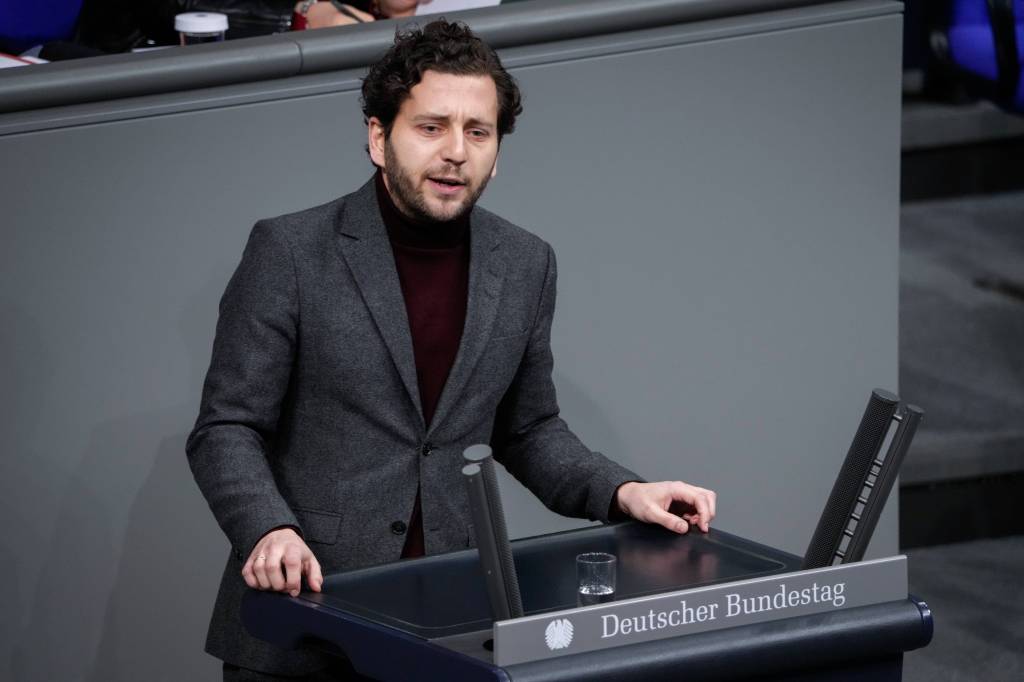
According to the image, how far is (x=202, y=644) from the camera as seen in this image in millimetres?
2934

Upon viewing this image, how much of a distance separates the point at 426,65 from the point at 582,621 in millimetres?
756

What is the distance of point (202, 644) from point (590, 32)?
51.3 inches

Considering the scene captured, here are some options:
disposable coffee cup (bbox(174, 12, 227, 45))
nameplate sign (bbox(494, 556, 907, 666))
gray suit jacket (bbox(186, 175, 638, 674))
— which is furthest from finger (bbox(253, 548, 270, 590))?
disposable coffee cup (bbox(174, 12, 227, 45))

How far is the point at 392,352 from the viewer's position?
6.86 feet

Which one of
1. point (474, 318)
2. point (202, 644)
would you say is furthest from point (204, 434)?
point (202, 644)

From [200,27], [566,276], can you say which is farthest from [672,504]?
[200,27]

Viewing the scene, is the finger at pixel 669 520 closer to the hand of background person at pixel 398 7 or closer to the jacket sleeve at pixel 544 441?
the jacket sleeve at pixel 544 441

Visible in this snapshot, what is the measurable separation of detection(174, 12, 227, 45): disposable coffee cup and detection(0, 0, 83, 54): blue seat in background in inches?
19.3

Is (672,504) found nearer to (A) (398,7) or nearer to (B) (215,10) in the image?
(A) (398,7)

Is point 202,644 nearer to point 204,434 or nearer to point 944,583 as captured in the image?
point 204,434

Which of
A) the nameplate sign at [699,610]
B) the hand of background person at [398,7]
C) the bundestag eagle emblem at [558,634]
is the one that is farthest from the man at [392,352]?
the hand of background person at [398,7]

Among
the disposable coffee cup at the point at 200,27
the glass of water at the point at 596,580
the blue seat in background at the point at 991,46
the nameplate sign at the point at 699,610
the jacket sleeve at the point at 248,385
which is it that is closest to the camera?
the nameplate sign at the point at 699,610

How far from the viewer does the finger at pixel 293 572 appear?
1766mm

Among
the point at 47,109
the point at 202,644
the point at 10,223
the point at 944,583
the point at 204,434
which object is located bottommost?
the point at 944,583
